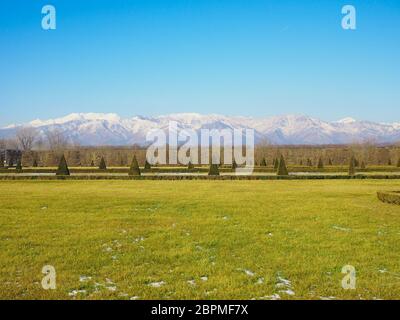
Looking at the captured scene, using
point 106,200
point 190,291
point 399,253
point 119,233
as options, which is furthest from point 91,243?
point 106,200

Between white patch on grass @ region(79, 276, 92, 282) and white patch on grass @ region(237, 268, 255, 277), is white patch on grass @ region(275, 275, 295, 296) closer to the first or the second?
white patch on grass @ region(237, 268, 255, 277)

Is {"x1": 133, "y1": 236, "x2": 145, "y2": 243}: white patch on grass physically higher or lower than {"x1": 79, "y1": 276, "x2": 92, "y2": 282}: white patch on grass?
lower

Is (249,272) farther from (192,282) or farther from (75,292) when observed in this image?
(75,292)

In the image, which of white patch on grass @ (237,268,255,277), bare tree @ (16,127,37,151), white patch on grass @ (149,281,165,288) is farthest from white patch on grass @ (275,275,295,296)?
bare tree @ (16,127,37,151)

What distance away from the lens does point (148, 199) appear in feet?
61.6

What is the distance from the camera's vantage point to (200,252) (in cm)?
859

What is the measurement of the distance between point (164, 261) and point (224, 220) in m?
5.00

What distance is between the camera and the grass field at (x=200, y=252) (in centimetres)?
625

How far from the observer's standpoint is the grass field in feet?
20.5

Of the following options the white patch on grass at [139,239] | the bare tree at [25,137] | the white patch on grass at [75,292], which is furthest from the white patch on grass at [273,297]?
the bare tree at [25,137]

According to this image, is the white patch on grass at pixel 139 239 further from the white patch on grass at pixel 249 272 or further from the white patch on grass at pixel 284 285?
the white patch on grass at pixel 284 285

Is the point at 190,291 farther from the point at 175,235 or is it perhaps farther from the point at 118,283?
the point at 175,235

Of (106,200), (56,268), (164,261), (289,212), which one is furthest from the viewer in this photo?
(106,200)

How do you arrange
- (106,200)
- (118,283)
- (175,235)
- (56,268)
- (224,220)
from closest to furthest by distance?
(118,283) < (56,268) < (175,235) < (224,220) < (106,200)
